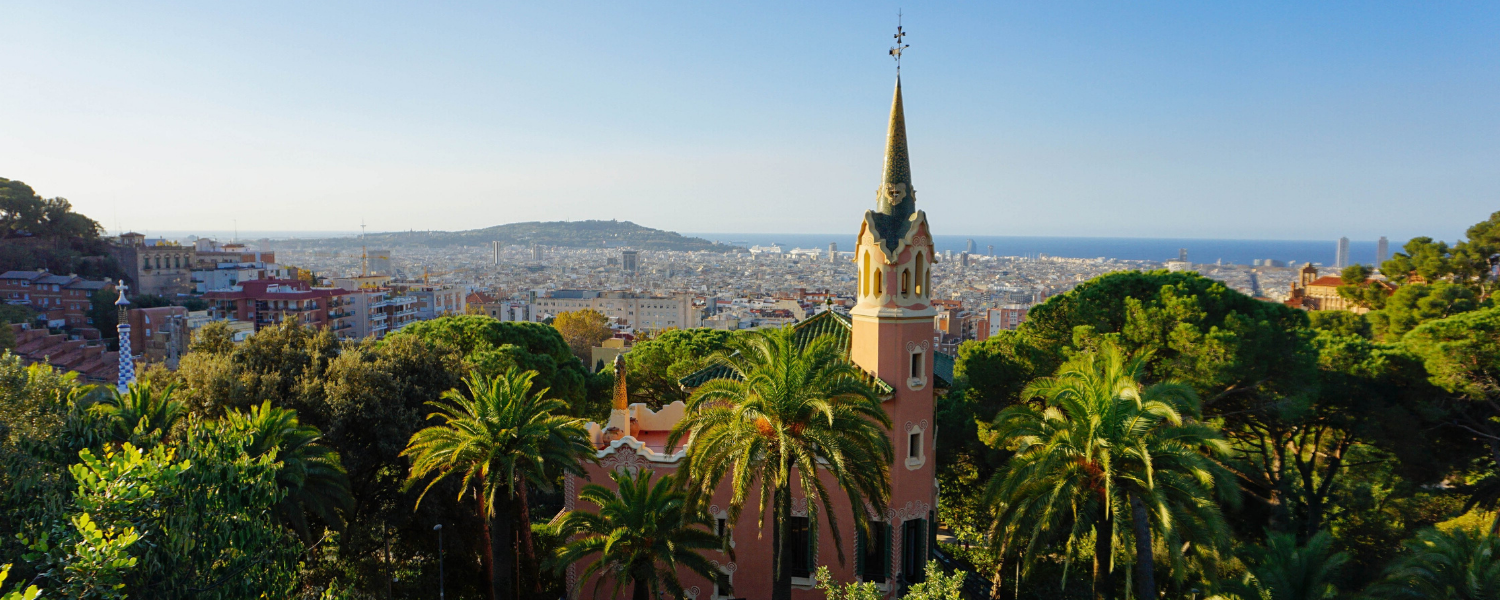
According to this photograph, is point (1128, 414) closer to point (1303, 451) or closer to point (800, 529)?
point (800, 529)

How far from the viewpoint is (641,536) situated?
1253 cm

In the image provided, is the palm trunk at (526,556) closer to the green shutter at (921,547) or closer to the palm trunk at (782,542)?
the palm trunk at (782,542)

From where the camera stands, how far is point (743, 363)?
13.5 meters

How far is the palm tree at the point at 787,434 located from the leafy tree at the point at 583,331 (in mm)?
54928

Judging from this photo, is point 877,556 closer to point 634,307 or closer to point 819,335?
point 819,335

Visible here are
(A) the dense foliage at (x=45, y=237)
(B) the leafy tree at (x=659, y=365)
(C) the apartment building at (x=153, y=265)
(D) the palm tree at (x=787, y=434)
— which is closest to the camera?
(D) the palm tree at (x=787, y=434)

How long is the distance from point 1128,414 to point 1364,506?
11813 mm

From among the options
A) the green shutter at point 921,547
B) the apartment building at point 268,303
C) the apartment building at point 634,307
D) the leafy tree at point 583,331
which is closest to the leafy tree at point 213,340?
the green shutter at point 921,547

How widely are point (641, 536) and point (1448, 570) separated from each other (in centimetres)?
1263

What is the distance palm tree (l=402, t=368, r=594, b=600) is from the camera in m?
13.2

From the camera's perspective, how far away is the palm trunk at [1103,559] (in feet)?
42.4

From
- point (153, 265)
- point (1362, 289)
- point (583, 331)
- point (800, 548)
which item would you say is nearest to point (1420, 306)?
point (1362, 289)

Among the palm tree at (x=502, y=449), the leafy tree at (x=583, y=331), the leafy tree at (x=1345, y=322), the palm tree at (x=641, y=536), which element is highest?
the leafy tree at (x=1345, y=322)

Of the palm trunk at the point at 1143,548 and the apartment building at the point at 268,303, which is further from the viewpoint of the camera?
the apartment building at the point at 268,303
